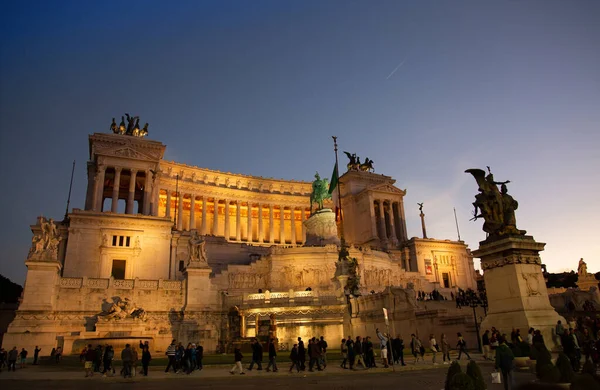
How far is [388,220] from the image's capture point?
93750mm

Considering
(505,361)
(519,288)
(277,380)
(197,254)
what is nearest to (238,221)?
(197,254)

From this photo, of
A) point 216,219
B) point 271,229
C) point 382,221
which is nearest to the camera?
point 216,219

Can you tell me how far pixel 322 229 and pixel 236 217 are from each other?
3220 centimetres

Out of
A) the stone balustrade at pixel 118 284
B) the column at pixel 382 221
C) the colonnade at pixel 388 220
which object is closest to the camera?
the stone balustrade at pixel 118 284

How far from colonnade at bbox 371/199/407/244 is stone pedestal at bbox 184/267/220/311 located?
52.2 m

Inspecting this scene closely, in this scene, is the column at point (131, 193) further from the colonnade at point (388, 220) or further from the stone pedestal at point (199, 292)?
the colonnade at point (388, 220)

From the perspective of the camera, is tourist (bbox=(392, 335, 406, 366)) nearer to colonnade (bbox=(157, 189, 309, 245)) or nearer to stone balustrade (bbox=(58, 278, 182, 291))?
stone balustrade (bbox=(58, 278, 182, 291))

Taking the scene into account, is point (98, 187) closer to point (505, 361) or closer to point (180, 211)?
point (180, 211)

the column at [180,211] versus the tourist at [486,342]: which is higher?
the column at [180,211]

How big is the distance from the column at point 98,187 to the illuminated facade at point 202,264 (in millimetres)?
210

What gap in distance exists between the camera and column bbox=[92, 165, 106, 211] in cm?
6862

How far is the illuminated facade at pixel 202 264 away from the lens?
118 ft

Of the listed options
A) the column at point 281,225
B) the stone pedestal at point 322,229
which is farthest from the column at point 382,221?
the stone pedestal at point 322,229

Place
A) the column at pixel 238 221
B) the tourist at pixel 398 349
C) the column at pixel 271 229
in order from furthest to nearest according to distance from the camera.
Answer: the column at pixel 271 229
the column at pixel 238 221
the tourist at pixel 398 349
